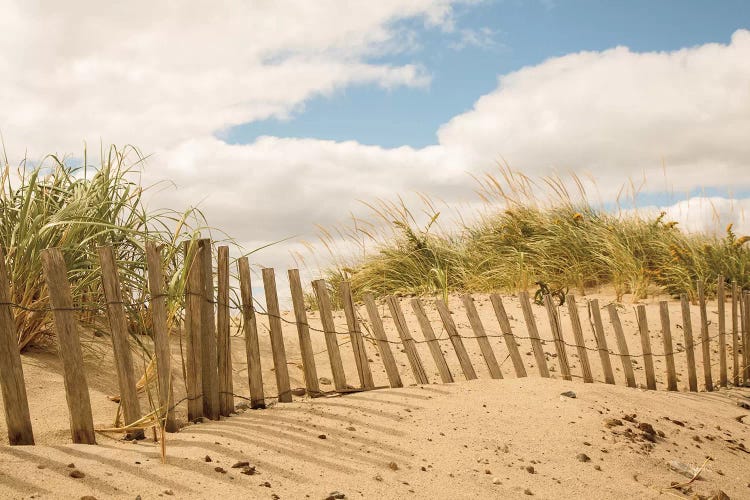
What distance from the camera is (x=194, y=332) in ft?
11.0

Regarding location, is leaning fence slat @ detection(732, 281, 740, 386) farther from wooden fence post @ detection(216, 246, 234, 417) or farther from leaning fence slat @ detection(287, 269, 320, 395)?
wooden fence post @ detection(216, 246, 234, 417)

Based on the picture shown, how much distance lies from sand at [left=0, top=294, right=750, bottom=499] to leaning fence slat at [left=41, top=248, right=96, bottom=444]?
12 cm

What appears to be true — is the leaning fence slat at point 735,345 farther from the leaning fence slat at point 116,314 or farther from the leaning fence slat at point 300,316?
the leaning fence slat at point 116,314

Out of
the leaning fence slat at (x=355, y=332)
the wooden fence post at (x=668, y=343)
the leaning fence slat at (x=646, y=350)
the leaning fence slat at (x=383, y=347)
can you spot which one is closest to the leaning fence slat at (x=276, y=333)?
the leaning fence slat at (x=355, y=332)

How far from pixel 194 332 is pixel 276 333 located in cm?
51

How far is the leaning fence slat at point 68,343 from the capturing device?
2.75m

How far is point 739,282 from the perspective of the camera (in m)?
7.84

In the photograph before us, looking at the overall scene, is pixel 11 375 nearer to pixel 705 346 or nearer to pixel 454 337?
pixel 454 337

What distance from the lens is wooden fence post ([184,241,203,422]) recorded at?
3.34 meters

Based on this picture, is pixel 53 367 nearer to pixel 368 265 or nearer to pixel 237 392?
pixel 237 392

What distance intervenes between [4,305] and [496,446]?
86.0 inches

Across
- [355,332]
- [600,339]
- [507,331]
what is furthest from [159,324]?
[600,339]

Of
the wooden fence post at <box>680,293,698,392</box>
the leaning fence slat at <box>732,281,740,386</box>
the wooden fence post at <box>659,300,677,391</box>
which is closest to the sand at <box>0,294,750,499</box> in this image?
the wooden fence post at <box>659,300,677,391</box>

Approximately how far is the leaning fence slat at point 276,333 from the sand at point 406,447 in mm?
102
